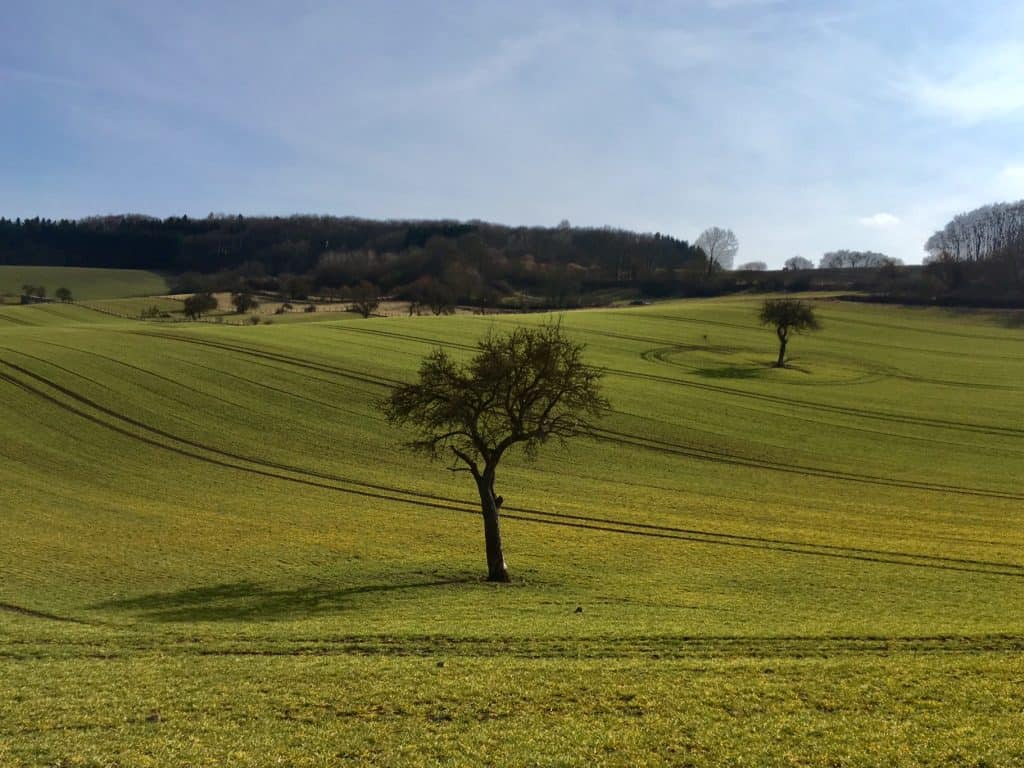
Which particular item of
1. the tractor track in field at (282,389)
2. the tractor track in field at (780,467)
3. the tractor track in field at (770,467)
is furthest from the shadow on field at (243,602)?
the tractor track in field at (282,389)

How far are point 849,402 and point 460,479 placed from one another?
37.4 m

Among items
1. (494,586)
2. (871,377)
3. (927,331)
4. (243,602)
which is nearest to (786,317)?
(871,377)

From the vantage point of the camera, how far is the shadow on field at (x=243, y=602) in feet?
62.4

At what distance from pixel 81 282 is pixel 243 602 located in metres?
199

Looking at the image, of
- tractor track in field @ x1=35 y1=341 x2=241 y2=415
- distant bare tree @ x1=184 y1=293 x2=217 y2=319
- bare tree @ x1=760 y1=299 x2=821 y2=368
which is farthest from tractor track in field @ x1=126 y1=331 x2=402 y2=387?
distant bare tree @ x1=184 y1=293 x2=217 y2=319

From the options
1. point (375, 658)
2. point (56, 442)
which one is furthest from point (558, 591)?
point (56, 442)

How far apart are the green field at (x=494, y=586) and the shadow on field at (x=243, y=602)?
149 millimetres

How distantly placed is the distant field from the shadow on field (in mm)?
171506

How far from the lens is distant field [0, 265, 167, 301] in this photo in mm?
174125

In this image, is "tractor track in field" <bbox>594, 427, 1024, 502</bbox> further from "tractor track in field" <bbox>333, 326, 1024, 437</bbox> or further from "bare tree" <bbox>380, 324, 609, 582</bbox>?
"bare tree" <bbox>380, 324, 609, 582</bbox>

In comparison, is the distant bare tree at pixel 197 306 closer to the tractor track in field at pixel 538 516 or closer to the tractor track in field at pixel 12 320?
the tractor track in field at pixel 12 320

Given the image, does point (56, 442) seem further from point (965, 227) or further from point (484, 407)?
point (965, 227)

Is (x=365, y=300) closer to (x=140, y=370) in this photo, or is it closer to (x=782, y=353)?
(x=140, y=370)

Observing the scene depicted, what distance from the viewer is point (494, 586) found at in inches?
894
